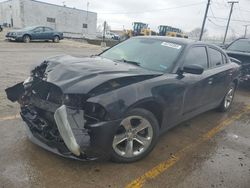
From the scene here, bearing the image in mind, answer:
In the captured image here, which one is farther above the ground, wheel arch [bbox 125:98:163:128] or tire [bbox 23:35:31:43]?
wheel arch [bbox 125:98:163:128]

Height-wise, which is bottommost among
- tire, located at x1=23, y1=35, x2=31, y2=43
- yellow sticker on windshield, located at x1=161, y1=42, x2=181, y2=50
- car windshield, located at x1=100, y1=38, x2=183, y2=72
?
tire, located at x1=23, y1=35, x2=31, y2=43

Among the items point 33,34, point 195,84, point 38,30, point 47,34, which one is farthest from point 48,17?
point 195,84

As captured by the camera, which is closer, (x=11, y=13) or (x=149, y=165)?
(x=149, y=165)

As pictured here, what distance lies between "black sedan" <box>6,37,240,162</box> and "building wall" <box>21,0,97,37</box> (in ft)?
155

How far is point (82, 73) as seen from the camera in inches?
128

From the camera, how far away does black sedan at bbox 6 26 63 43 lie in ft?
70.0

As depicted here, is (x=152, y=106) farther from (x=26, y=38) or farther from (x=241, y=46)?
(x=26, y=38)

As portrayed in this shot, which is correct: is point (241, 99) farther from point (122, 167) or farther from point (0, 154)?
point (0, 154)

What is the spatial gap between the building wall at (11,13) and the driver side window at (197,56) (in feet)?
155

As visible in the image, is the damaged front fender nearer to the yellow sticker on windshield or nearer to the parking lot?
the parking lot

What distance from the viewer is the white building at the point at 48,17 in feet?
153

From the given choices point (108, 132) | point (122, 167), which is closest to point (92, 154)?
point (108, 132)

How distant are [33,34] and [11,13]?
32.3 metres

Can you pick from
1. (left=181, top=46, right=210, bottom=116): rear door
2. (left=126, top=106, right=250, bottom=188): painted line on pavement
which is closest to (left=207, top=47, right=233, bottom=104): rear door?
(left=181, top=46, right=210, bottom=116): rear door
